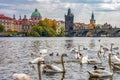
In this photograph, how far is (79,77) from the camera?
73.8ft

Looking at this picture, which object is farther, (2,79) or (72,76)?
(72,76)

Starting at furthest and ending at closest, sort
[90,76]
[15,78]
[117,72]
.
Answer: [117,72] < [90,76] < [15,78]

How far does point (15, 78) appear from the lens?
900 cm

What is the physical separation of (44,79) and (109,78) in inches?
159

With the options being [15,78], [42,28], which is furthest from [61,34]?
[15,78]

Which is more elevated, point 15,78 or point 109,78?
point 15,78

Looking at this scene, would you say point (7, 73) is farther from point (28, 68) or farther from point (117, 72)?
point (117, 72)

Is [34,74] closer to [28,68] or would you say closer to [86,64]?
[28,68]

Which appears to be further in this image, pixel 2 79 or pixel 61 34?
pixel 61 34

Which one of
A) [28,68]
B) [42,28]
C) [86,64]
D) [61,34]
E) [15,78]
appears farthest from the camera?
[61,34]

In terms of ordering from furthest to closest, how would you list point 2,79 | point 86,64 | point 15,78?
point 86,64, point 2,79, point 15,78

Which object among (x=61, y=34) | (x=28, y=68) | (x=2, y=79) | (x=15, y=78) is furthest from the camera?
(x=61, y=34)

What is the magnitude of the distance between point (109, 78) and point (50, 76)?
145 inches

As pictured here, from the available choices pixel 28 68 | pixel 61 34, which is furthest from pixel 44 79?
pixel 61 34
